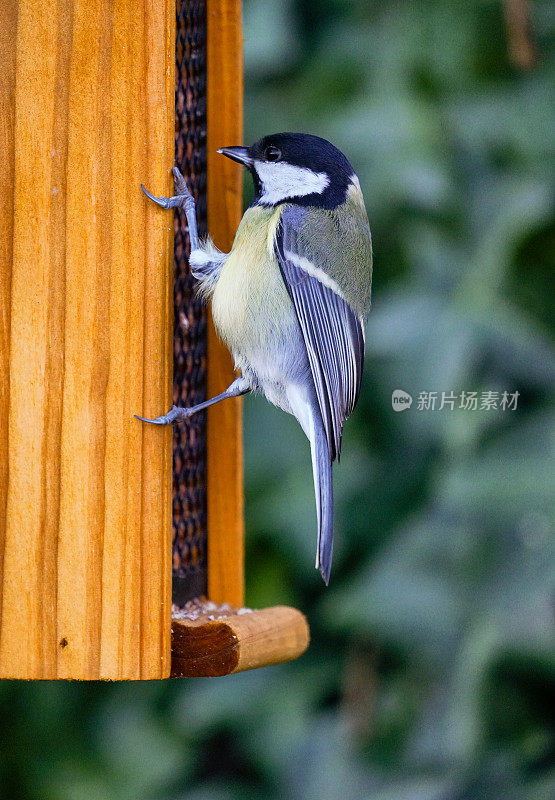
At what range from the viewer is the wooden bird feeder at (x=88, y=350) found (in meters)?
1.45

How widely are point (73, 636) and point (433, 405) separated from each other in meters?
1.03

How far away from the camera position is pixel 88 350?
1.48m

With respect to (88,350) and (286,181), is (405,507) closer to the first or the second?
(286,181)

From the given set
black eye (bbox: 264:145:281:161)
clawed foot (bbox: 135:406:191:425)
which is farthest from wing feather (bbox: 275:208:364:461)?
clawed foot (bbox: 135:406:191:425)

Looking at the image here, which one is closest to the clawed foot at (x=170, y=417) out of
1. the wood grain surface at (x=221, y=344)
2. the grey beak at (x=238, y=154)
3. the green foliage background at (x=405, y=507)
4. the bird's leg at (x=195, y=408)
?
the bird's leg at (x=195, y=408)

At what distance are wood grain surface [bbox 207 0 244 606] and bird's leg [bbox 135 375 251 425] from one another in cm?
14

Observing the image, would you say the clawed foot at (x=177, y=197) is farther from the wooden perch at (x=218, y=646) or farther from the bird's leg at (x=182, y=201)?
the wooden perch at (x=218, y=646)

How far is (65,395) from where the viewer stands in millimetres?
1474

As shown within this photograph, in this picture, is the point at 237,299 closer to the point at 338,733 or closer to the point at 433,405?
the point at 433,405

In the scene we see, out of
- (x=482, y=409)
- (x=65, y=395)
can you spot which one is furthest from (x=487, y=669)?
(x=65, y=395)

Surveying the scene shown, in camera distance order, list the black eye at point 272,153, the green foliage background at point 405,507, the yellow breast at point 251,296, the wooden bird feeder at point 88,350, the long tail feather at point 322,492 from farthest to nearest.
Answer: the green foliage background at point 405,507, the black eye at point 272,153, the yellow breast at point 251,296, the long tail feather at point 322,492, the wooden bird feeder at point 88,350

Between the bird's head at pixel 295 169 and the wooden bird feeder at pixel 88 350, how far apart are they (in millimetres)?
361

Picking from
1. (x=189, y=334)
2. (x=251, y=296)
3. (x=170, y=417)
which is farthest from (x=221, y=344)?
(x=170, y=417)

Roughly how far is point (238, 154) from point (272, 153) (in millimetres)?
100
